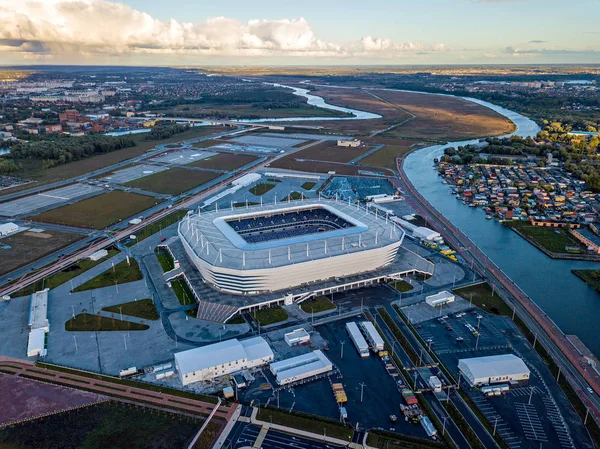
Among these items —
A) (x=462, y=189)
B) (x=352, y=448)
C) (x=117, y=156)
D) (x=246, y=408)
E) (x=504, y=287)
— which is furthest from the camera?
(x=117, y=156)

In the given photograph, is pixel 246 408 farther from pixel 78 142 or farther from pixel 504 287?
pixel 78 142

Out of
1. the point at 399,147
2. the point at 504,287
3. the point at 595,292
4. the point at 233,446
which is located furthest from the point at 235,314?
the point at 399,147

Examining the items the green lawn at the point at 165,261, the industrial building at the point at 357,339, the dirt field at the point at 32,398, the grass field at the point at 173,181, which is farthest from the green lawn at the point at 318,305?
the grass field at the point at 173,181

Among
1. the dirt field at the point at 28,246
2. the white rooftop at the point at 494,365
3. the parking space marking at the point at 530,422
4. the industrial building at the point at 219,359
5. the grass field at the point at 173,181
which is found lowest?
the grass field at the point at 173,181

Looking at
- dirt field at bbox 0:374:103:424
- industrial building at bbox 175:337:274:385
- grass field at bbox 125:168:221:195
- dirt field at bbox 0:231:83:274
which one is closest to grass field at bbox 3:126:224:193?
grass field at bbox 125:168:221:195

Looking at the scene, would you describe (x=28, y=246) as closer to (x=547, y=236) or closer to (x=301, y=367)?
(x=301, y=367)

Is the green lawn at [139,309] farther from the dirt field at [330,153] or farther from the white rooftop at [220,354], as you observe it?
the dirt field at [330,153]

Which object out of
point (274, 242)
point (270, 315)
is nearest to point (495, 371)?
point (270, 315)
